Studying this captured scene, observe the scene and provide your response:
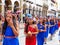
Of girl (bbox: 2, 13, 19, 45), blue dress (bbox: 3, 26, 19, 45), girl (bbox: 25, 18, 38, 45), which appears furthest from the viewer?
girl (bbox: 25, 18, 38, 45)

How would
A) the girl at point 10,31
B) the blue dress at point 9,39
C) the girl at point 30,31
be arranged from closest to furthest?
the girl at point 10,31, the blue dress at point 9,39, the girl at point 30,31

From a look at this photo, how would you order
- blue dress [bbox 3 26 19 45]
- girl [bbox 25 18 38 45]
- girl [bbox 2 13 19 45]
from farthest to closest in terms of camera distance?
1. girl [bbox 25 18 38 45]
2. blue dress [bbox 3 26 19 45]
3. girl [bbox 2 13 19 45]

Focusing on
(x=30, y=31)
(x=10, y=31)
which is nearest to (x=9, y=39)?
(x=10, y=31)

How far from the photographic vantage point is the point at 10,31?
19.2ft

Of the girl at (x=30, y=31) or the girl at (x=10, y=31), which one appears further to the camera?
Result: the girl at (x=30, y=31)

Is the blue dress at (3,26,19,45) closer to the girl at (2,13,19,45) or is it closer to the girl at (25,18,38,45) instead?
the girl at (2,13,19,45)

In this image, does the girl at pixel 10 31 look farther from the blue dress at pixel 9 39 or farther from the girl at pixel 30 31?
the girl at pixel 30 31

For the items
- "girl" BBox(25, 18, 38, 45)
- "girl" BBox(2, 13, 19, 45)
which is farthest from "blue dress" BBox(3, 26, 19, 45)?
"girl" BBox(25, 18, 38, 45)

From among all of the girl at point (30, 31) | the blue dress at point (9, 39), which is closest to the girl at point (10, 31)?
the blue dress at point (9, 39)

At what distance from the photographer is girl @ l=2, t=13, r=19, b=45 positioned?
5.74 meters

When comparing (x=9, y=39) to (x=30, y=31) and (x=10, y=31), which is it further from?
(x=30, y=31)

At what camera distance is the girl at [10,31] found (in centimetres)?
574

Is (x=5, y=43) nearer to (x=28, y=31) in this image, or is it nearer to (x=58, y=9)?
(x=28, y=31)

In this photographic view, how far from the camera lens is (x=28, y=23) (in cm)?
754
